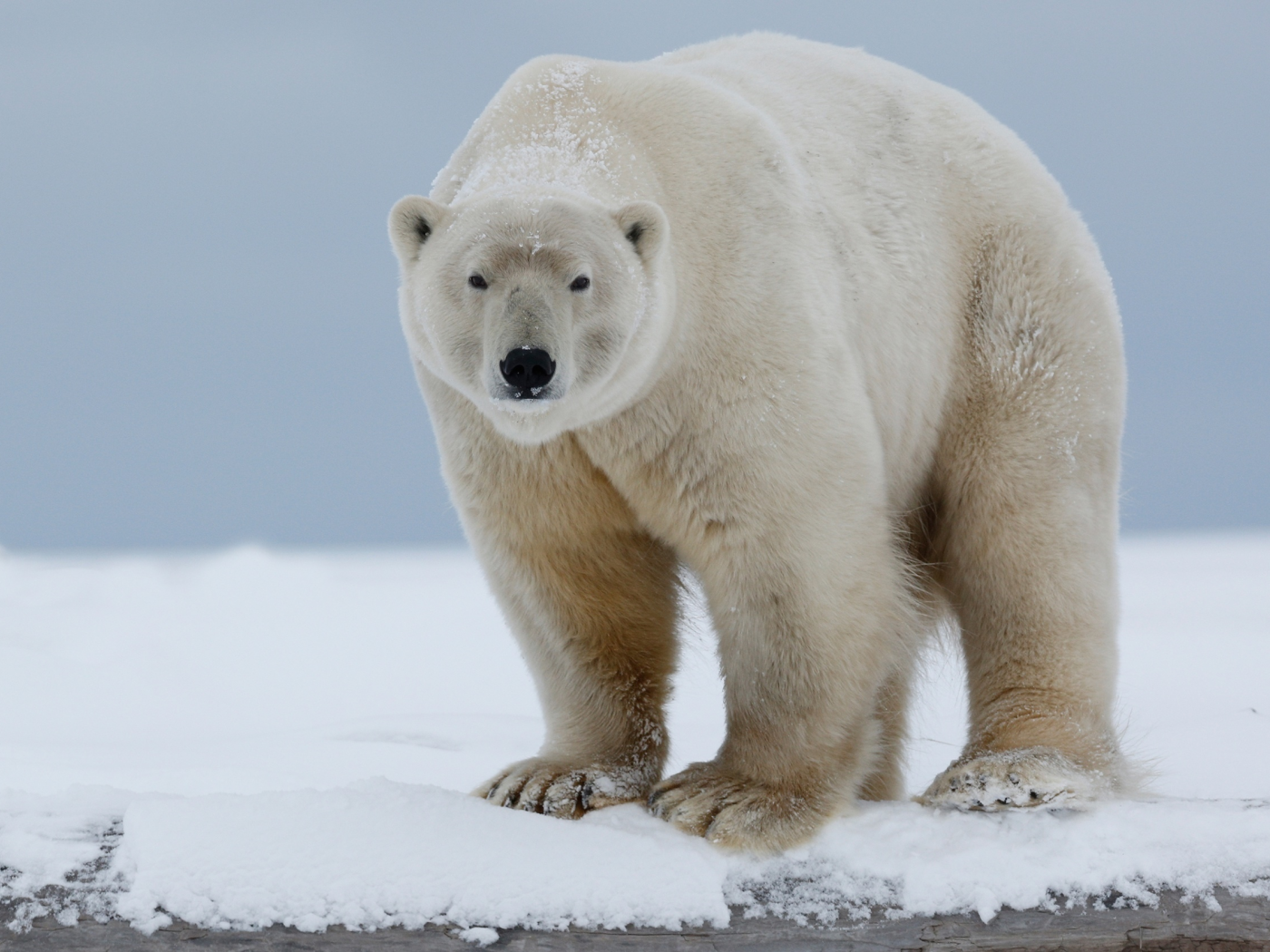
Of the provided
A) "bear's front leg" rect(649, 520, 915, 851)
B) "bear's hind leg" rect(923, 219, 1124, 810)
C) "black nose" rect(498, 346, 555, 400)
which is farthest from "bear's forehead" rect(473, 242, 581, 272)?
"bear's hind leg" rect(923, 219, 1124, 810)

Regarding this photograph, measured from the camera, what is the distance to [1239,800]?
422cm

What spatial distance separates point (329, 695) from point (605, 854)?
7364 millimetres

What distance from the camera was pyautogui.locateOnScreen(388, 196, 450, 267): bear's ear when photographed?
3971 millimetres

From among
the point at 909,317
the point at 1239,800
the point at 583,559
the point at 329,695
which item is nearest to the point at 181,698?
the point at 329,695

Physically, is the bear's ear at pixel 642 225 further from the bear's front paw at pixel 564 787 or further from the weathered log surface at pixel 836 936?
the weathered log surface at pixel 836 936

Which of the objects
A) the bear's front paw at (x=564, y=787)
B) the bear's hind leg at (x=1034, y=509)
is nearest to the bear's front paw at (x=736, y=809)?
the bear's front paw at (x=564, y=787)

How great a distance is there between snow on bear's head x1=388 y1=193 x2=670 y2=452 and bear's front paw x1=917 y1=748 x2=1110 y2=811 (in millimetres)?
1781

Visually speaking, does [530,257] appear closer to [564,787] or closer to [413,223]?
[413,223]

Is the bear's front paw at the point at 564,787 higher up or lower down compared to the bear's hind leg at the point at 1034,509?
lower down

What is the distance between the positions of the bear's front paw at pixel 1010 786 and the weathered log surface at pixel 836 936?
0.58m

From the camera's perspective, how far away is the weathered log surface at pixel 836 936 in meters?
3.29

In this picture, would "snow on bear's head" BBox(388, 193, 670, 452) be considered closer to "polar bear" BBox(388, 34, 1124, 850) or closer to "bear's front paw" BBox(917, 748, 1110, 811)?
"polar bear" BBox(388, 34, 1124, 850)

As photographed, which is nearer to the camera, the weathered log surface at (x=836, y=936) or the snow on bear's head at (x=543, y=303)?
the weathered log surface at (x=836, y=936)

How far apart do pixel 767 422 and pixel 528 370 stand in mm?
879
